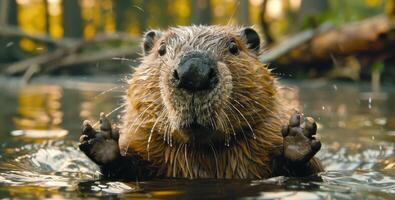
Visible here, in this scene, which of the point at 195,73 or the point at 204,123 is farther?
the point at 204,123

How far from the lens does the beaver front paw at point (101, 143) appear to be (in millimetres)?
3510

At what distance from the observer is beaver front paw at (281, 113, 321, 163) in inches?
142

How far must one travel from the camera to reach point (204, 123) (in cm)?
341

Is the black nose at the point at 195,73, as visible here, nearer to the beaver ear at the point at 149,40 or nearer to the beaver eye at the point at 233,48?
the beaver eye at the point at 233,48

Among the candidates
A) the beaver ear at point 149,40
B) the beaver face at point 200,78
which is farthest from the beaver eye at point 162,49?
the beaver ear at point 149,40

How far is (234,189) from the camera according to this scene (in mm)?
3242

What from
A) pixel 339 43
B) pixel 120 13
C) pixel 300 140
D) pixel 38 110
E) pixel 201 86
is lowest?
pixel 300 140

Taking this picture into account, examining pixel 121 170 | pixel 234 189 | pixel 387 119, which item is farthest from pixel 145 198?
pixel 387 119

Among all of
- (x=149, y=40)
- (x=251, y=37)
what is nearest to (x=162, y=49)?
(x=149, y=40)

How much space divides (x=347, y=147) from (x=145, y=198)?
11.6 ft

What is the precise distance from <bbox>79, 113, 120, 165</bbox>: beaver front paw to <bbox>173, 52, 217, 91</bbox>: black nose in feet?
1.76

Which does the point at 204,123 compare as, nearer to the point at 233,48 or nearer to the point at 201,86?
the point at 201,86

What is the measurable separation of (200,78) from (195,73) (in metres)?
0.03

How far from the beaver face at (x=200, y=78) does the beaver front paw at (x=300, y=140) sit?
0.29 meters
